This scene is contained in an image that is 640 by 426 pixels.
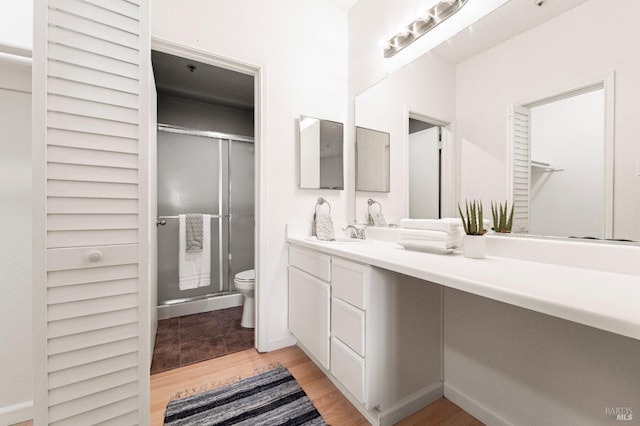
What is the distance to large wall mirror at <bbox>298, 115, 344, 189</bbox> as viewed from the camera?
2.01 metres

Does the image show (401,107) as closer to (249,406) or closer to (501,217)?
(501,217)

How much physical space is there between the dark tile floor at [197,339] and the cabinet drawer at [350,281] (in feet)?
3.61

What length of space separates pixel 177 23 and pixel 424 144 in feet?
5.69

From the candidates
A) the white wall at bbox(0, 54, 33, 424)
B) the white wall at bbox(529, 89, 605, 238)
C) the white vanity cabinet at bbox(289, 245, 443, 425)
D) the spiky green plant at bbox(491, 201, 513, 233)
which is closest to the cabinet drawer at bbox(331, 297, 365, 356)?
the white vanity cabinet at bbox(289, 245, 443, 425)

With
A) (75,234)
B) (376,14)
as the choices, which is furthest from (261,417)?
(376,14)

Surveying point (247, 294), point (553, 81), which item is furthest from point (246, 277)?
point (553, 81)

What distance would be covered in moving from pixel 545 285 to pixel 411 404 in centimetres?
95

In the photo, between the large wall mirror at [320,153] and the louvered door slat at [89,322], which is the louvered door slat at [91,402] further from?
the large wall mirror at [320,153]

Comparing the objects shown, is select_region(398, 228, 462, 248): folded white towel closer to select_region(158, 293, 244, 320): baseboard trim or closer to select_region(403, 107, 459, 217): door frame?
select_region(403, 107, 459, 217): door frame

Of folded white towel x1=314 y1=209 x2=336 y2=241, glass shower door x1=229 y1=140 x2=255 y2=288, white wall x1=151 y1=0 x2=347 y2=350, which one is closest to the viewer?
white wall x1=151 y1=0 x2=347 y2=350

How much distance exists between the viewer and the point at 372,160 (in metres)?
2.05

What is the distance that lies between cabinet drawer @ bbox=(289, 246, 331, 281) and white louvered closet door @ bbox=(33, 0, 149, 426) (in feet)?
2.79

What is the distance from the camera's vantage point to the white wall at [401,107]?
4.97 feet

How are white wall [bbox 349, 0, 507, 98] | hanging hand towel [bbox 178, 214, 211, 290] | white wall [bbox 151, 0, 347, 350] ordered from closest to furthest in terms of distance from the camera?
white wall [bbox 349, 0, 507, 98] → white wall [bbox 151, 0, 347, 350] → hanging hand towel [bbox 178, 214, 211, 290]
